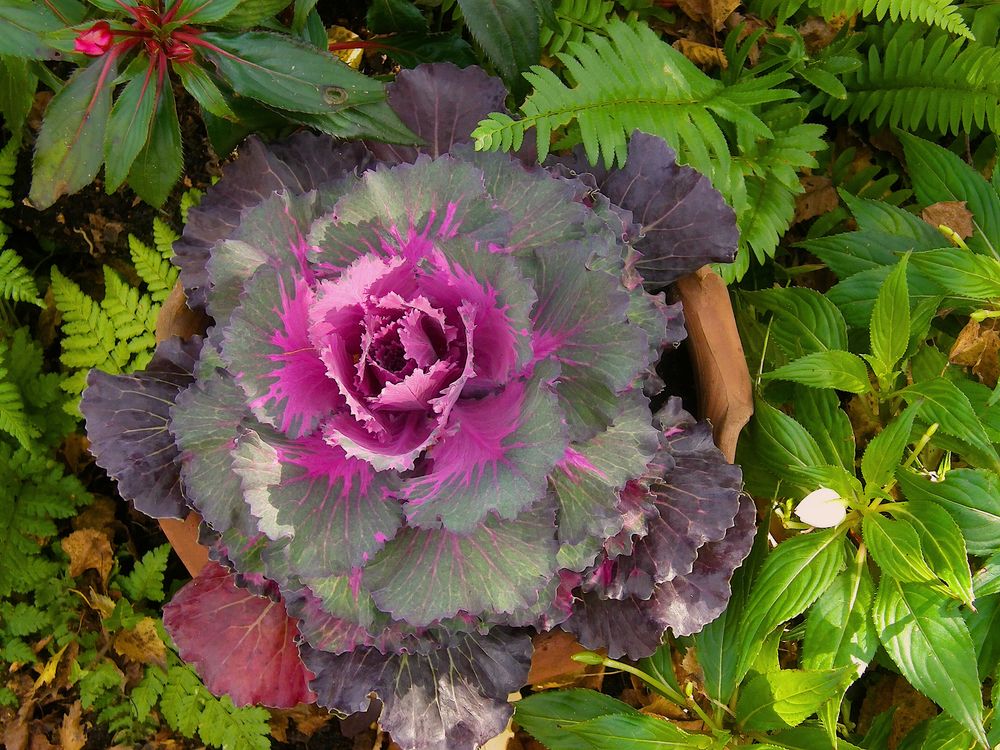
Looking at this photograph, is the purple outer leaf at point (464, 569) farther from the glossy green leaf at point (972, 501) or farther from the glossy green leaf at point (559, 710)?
the glossy green leaf at point (972, 501)

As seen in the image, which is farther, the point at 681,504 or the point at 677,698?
the point at 677,698

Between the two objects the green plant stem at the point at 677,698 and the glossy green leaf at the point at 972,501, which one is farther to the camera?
the green plant stem at the point at 677,698

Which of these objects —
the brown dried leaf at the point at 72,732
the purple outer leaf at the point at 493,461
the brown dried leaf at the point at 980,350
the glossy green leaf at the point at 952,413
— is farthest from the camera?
the brown dried leaf at the point at 72,732

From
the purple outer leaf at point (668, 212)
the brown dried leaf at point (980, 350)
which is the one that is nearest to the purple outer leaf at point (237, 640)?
the purple outer leaf at point (668, 212)

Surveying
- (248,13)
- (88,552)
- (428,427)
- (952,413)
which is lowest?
(88,552)

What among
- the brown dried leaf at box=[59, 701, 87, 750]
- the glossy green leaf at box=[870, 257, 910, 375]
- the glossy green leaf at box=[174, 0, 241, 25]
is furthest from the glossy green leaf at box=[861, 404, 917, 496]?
the brown dried leaf at box=[59, 701, 87, 750]

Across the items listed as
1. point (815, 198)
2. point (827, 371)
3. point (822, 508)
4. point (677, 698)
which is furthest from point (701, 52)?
point (677, 698)

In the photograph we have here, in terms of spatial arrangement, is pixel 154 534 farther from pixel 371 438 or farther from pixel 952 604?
pixel 952 604

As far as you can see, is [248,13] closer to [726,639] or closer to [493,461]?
[493,461]
